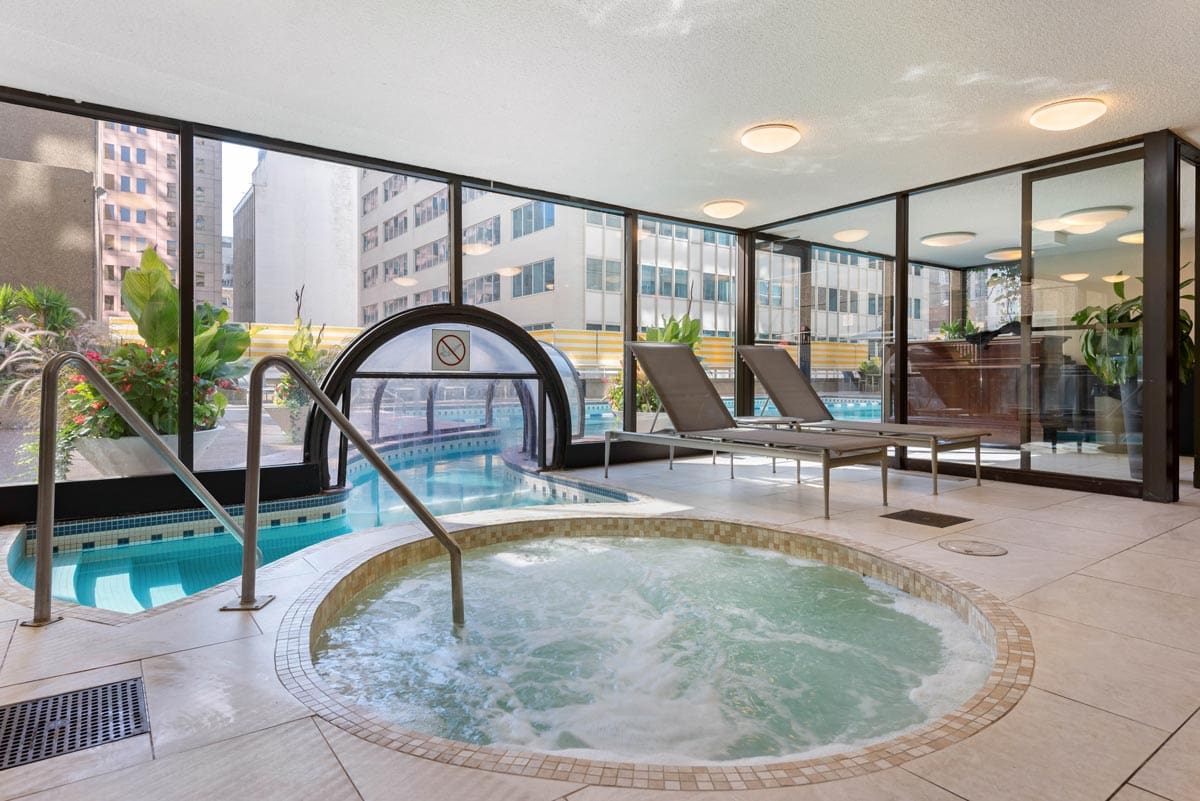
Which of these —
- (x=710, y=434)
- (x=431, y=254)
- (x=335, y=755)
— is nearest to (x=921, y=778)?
(x=335, y=755)

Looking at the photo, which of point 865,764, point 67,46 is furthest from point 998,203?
point 67,46

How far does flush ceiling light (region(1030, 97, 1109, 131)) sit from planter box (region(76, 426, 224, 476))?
626cm

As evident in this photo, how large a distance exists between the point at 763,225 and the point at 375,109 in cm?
475

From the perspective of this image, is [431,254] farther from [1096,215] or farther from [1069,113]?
[1096,215]

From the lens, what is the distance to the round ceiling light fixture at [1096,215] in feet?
16.4

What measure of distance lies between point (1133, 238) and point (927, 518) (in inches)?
112

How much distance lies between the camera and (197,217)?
4766mm

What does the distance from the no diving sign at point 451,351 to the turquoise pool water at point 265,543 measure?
3.57 ft

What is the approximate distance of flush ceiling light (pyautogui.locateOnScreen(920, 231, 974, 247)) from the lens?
5892 mm

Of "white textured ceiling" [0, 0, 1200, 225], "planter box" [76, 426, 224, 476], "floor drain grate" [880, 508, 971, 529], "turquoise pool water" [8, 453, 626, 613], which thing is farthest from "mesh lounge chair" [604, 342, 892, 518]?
"planter box" [76, 426, 224, 476]

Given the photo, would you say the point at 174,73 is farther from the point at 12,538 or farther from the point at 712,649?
the point at 712,649

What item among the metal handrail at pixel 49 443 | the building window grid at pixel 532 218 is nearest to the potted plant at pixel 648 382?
the building window grid at pixel 532 218

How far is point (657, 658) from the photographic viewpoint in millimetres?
2564

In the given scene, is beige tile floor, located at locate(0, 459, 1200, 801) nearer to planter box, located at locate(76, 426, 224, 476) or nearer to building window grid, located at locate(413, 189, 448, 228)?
planter box, located at locate(76, 426, 224, 476)
